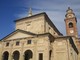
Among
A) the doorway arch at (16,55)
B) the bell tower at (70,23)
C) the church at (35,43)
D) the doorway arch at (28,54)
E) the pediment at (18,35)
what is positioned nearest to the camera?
the church at (35,43)

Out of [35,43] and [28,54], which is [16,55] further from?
[35,43]

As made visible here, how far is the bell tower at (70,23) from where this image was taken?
40.9 metres

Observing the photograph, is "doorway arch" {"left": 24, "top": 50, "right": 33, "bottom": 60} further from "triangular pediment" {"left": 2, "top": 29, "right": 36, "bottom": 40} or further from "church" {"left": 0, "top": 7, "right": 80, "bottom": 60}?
"triangular pediment" {"left": 2, "top": 29, "right": 36, "bottom": 40}

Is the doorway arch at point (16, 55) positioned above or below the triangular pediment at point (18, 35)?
below

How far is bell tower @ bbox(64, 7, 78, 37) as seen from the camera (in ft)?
134

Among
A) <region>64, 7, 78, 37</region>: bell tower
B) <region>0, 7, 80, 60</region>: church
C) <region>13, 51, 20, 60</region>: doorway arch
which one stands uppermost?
<region>64, 7, 78, 37</region>: bell tower

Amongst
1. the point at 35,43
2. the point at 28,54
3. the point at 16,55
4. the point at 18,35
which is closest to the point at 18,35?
the point at 18,35

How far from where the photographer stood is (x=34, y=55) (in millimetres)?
23625

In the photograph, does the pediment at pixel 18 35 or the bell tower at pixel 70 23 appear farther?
the bell tower at pixel 70 23

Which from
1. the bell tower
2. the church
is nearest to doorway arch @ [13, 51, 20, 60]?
the church

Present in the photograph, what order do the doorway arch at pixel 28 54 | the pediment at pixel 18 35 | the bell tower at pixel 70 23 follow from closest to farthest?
the doorway arch at pixel 28 54
the pediment at pixel 18 35
the bell tower at pixel 70 23

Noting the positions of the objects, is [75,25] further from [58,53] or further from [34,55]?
[34,55]

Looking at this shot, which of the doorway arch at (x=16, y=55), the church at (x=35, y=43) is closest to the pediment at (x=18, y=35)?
the church at (x=35, y=43)

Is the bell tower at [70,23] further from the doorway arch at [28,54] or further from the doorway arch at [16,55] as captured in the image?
the doorway arch at [16,55]
